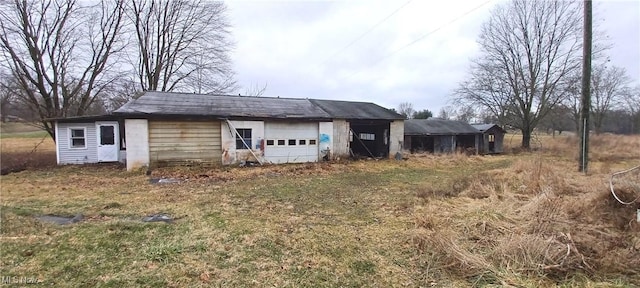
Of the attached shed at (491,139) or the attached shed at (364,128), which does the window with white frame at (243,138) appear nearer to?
the attached shed at (364,128)

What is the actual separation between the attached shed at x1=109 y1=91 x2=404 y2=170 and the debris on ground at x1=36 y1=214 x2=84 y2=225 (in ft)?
20.8

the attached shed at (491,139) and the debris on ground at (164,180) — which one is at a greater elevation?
the attached shed at (491,139)

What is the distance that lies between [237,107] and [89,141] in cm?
695

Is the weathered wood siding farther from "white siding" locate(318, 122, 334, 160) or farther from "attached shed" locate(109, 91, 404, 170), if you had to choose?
"white siding" locate(318, 122, 334, 160)

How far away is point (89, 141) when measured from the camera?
13.9 m

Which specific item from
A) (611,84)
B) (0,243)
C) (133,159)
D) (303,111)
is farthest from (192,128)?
(611,84)

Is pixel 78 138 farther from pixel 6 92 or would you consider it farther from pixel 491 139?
pixel 491 139

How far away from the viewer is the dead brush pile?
331cm

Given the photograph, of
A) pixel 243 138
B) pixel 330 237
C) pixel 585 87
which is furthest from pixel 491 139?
pixel 330 237

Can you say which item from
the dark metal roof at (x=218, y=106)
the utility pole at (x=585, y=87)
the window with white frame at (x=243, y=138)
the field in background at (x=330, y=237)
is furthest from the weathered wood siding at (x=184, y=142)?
the utility pole at (x=585, y=87)

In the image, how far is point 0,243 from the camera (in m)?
4.10

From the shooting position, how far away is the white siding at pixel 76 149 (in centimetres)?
1357

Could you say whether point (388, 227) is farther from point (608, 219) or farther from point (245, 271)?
point (608, 219)

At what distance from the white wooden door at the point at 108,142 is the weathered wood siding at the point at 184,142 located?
3.47 m
